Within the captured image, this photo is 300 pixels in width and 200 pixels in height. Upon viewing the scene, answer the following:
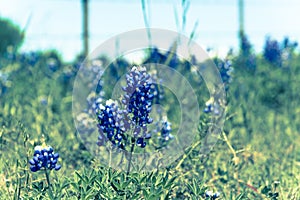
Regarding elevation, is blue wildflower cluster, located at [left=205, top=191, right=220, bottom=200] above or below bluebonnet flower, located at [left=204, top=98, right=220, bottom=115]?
below

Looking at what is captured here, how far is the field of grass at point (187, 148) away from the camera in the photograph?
2.06m

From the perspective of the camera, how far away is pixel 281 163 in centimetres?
305

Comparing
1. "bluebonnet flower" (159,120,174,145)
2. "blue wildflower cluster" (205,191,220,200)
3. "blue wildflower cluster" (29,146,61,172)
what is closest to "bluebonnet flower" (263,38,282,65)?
"bluebonnet flower" (159,120,174,145)

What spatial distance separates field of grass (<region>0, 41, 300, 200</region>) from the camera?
2.06 metres

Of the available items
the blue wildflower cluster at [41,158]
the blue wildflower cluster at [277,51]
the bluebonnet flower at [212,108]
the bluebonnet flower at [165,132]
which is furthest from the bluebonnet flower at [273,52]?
the blue wildflower cluster at [41,158]

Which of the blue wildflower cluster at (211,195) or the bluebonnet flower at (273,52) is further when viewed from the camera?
the bluebonnet flower at (273,52)

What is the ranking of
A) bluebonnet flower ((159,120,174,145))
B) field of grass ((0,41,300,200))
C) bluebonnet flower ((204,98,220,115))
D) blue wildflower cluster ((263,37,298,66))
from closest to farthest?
1. field of grass ((0,41,300,200))
2. bluebonnet flower ((159,120,174,145))
3. bluebonnet flower ((204,98,220,115))
4. blue wildflower cluster ((263,37,298,66))

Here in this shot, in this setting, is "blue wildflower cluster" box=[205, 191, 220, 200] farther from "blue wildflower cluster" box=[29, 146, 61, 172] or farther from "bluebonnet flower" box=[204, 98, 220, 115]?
"bluebonnet flower" box=[204, 98, 220, 115]

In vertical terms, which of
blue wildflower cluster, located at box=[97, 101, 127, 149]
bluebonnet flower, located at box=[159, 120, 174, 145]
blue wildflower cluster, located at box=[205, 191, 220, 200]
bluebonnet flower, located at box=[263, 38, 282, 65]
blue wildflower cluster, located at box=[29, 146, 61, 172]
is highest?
bluebonnet flower, located at box=[263, 38, 282, 65]

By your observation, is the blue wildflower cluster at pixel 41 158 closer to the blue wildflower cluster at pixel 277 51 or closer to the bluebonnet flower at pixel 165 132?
the bluebonnet flower at pixel 165 132

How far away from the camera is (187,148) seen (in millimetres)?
2613

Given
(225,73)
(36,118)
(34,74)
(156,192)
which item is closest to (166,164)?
(156,192)

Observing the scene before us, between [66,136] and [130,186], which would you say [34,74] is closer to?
[66,136]

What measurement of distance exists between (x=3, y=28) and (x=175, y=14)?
10.8m
